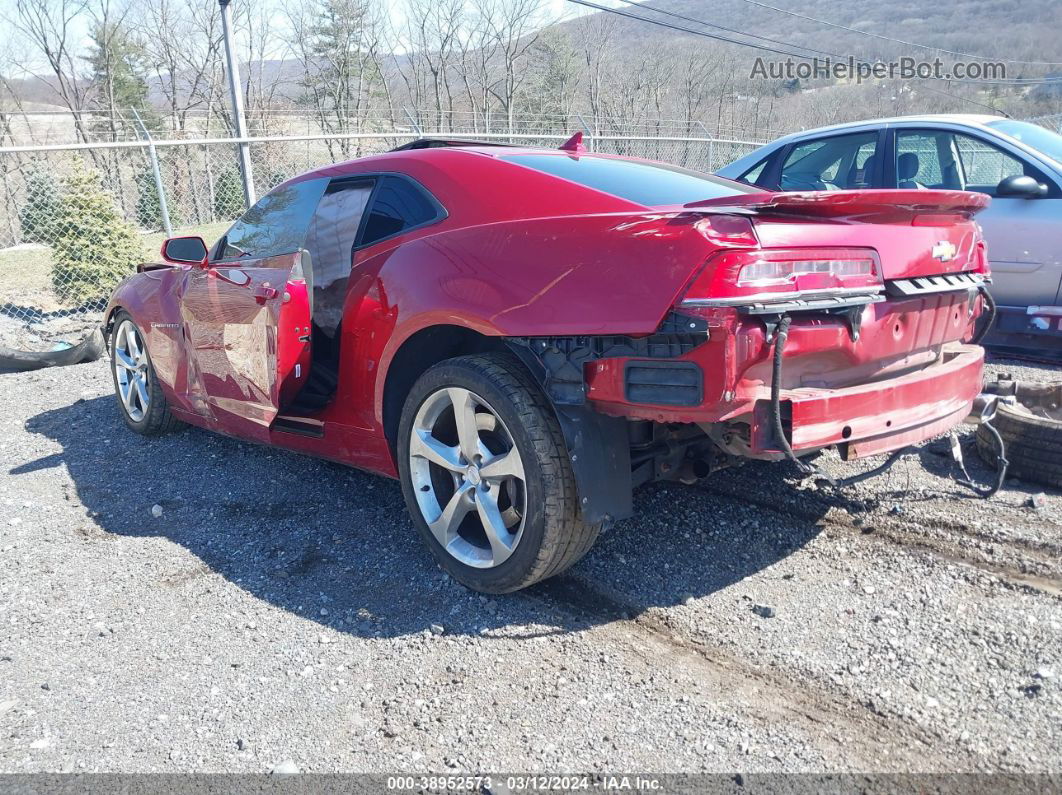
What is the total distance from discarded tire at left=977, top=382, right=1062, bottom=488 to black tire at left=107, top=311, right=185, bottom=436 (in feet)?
15.4

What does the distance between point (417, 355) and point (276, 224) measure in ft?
4.91

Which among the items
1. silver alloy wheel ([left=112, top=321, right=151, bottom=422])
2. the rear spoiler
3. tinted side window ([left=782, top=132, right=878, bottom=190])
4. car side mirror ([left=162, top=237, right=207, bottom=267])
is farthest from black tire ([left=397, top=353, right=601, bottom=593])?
tinted side window ([left=782, top=132, right=878, bottom=190])

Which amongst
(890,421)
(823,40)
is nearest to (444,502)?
(890,421)

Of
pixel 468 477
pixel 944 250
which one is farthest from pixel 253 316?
pixel 944 250

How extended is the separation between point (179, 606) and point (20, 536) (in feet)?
4.20

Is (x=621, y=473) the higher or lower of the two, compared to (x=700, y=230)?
lower

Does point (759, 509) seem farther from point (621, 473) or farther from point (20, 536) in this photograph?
point (20, 536)

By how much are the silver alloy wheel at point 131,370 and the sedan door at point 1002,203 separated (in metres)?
5.68

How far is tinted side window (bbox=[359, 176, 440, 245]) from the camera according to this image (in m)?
3.35

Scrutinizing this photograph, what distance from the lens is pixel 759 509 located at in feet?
12.0

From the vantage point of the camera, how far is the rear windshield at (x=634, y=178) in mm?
3133

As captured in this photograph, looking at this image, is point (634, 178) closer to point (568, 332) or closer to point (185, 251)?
point (568, 332)

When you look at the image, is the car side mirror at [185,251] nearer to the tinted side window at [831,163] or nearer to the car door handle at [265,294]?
the car door handle at [265,294]

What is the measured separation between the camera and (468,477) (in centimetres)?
304
